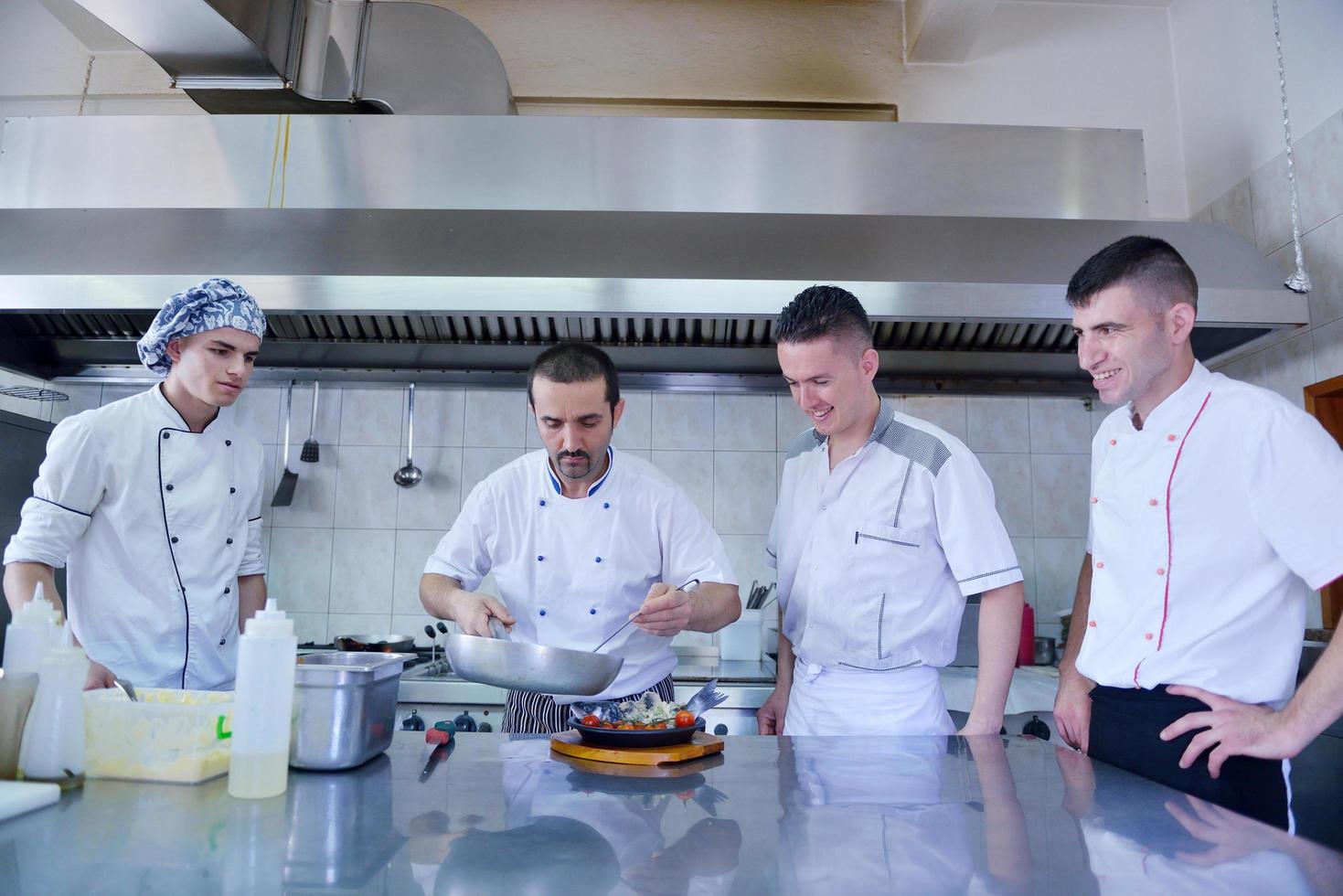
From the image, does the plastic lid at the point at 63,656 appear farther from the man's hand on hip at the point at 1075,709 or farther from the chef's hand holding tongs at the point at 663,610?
the man's hand on hip at the point at 1075,709

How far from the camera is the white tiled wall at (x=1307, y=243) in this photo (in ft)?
9.02

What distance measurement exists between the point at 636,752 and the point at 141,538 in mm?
1122

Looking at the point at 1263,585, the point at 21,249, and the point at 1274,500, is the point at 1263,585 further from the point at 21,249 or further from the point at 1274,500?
the point at 21,249

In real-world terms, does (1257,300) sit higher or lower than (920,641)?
higher

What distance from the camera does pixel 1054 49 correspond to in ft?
12.1

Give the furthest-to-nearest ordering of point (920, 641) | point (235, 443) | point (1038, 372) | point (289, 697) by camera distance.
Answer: point (1038, 372) → point (235, 443) → point (920, 641) → point (289, 697)

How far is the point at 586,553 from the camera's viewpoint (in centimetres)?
188

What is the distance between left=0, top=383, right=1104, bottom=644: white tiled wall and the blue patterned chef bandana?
1.83 meters

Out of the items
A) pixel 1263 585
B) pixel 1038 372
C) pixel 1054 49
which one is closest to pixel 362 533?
pixel 1038 372

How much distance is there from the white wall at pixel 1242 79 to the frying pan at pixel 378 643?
341 cm

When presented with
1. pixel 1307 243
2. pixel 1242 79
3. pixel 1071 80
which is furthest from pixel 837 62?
pixel 1307 243

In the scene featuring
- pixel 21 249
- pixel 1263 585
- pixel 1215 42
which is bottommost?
pixel 1263 585

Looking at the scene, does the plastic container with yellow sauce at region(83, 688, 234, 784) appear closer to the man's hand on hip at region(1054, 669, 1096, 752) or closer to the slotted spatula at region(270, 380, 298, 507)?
the man's hand on hip at region(1054, 669, 1096, 752)

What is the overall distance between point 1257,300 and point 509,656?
2438mm
